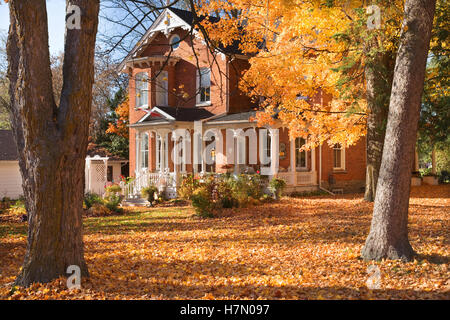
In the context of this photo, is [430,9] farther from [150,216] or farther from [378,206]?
[150,216]

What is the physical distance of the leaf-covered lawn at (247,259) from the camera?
222 inches

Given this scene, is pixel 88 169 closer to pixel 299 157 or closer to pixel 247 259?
pixel 299 157

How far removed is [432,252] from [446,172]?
975 inches

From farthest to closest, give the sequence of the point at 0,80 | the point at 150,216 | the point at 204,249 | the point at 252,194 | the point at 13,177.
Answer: the point at 13,177, the point at 0,80, the point at 252,194, the point at 150,216, the point at 204,249

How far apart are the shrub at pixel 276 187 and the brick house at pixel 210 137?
110 centimetres

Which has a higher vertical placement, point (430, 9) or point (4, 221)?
point (430, 9)

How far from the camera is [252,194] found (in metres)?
16.3

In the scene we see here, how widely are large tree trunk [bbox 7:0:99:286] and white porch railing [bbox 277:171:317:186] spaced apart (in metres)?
14.2

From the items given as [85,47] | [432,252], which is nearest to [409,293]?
[432,252]

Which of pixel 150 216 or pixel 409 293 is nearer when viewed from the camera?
pixel 409 293

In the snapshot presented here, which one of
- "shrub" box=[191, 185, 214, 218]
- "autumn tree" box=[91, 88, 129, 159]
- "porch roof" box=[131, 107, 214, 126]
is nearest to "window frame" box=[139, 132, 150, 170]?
"porch roof" box=[131, 107, 214, 126]

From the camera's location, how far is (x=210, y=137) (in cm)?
2270

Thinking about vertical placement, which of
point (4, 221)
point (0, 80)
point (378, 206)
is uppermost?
point (0, 80)

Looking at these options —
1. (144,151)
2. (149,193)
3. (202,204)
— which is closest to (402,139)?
(202,204)
